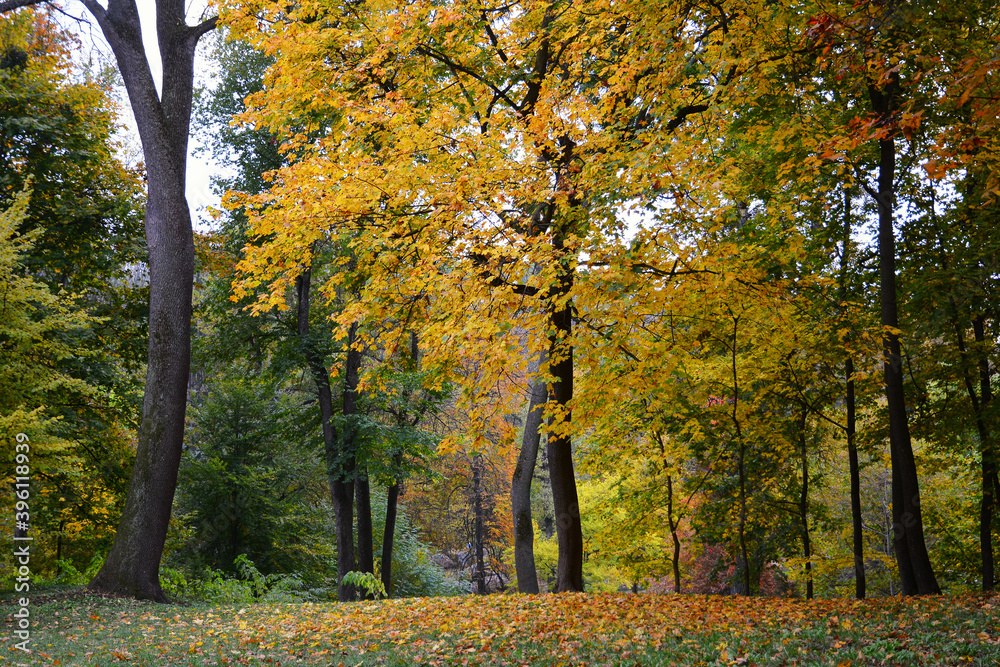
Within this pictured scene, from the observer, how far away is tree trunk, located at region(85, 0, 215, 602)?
28.0 feet

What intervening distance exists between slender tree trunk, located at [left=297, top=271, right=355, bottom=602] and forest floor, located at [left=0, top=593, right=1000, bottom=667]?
6882 millimetres

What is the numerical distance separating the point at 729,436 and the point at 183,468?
1231 cm

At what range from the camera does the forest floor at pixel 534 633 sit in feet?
15.2

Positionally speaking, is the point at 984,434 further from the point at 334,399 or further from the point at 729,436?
the point at 334,399

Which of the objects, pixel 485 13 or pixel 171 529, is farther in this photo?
pixel 171 529

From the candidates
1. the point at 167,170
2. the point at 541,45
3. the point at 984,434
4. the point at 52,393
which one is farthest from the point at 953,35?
the point at 52,393

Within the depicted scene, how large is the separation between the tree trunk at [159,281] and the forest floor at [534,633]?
2.55ft

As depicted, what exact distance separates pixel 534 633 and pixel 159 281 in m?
7.01

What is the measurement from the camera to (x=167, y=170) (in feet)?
31.2

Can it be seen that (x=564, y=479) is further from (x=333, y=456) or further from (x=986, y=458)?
(x=333, y=456)

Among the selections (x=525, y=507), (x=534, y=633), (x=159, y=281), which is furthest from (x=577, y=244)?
(x=525, y=507)

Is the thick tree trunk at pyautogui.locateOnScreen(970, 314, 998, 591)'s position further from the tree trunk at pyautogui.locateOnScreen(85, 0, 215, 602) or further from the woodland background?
the tree trunk at pyautogui.locateOnScreen(85, 0, 215, 602)

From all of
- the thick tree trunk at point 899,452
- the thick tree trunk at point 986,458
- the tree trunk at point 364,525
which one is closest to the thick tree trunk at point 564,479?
the thick tree trunk at point 899,452

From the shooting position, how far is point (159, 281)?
9.29 meters
